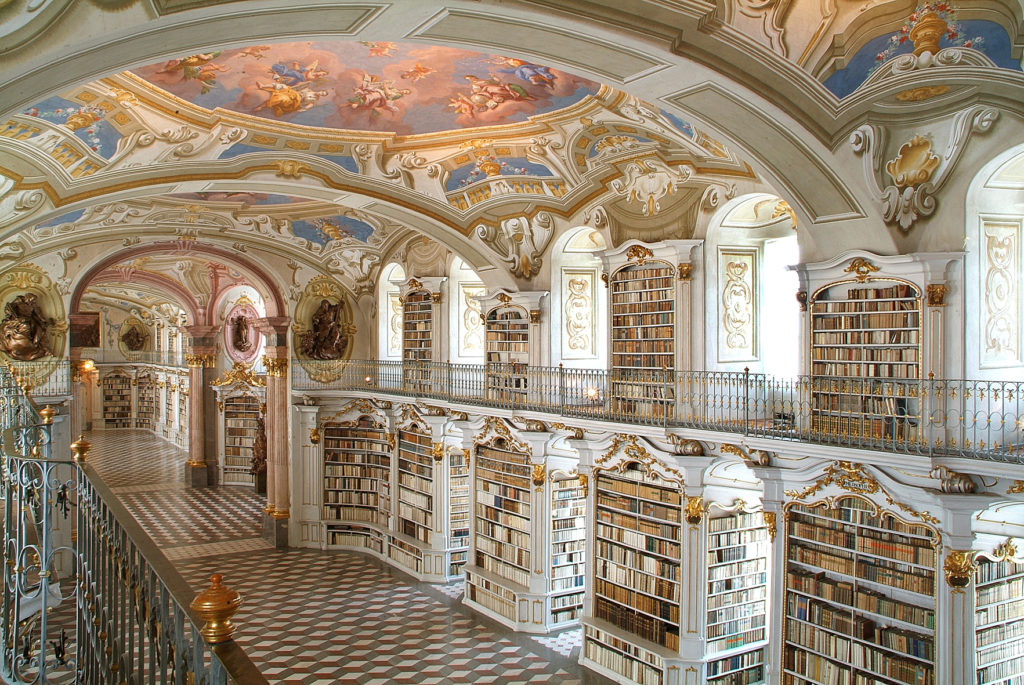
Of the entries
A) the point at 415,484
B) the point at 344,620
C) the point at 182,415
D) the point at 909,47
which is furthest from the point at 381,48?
the point at 182,415

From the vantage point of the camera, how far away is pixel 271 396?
19391 mm

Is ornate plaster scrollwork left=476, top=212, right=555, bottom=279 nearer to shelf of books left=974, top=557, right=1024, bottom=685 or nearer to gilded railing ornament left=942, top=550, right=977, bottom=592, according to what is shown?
gilded railing ornament left=942, top=550, right=977, bottom=592

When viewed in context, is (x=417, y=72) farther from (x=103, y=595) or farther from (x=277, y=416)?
(x=277, y=416)

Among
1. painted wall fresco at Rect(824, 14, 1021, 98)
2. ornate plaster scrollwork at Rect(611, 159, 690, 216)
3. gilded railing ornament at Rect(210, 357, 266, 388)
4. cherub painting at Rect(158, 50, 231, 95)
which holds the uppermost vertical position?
cherub painting at Rect(158, 50, 231, 95)

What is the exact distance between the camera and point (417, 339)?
1772 centimetres

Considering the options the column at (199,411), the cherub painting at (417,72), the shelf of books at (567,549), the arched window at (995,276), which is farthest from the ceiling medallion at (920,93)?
the column at (199,411)

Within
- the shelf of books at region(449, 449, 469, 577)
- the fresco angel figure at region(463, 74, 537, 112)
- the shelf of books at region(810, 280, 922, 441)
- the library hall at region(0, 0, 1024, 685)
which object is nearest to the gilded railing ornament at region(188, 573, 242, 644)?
the library hall at region(0, 0, 1024, 685)

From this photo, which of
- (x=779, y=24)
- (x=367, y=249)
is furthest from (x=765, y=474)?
(x=367, y=249)

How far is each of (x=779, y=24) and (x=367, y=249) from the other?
41.0 feet

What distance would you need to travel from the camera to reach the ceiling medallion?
24.6 feet

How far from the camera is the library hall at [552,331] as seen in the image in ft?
22.3

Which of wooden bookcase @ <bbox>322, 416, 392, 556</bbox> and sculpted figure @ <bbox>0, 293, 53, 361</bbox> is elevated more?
sculpted figure @ <bbox>0, 293, 53, 361</bbox>

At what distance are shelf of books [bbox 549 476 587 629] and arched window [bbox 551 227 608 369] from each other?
2080mm

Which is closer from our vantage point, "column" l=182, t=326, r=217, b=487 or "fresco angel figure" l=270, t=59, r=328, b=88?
"fresco angel figure" l=270, t=59, r=328, b=88
